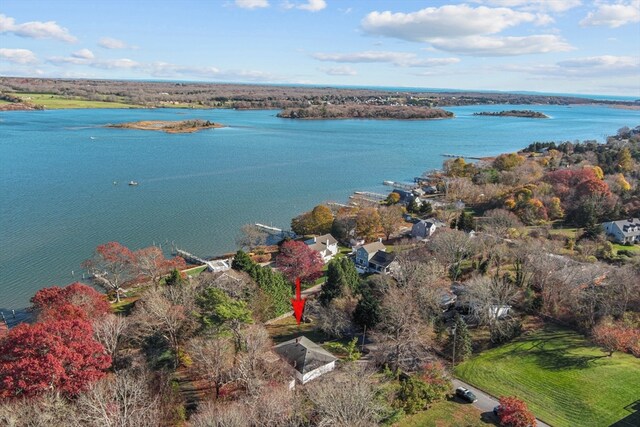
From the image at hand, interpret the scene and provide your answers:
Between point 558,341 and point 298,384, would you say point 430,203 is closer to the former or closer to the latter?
point 558,341

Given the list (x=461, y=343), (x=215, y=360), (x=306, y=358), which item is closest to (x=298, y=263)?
(x=306, y=358)

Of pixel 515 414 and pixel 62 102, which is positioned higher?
pixel 62 102

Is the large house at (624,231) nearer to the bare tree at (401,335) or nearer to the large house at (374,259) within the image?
the large house at (374,259)

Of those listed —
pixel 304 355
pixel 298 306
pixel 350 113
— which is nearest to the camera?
pixel 304 355

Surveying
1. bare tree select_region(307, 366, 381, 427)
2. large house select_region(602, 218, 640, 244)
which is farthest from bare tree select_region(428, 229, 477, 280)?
large house select_region(602, 218, 640, 244)

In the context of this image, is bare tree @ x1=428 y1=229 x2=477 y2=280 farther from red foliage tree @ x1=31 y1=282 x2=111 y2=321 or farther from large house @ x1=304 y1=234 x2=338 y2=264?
red foliage tree @ x1=31 y1=282 x2=111 y2=321

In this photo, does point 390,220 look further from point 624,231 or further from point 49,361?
point 49,361
